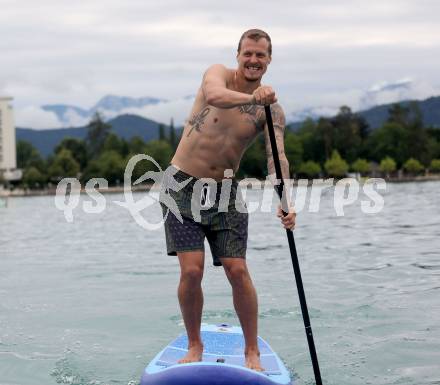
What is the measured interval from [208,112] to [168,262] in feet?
38.5

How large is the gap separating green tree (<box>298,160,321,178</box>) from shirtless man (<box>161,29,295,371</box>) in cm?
13822

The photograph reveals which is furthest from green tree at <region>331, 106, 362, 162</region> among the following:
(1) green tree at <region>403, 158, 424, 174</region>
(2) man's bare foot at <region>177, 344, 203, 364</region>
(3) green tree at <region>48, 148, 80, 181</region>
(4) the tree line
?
(2) man's bare foot at <region>177, 344, 203, 364</region>

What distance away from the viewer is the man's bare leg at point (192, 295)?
22.0 ft

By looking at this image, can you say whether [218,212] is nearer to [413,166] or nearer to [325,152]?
[413,166]

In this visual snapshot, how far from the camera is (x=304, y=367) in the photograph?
8.14 metres

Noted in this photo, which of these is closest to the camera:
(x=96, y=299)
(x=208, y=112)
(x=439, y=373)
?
(x=208, y=112)

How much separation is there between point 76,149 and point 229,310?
157802mm

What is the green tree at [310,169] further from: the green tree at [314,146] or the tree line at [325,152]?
the green tree at [314,146]

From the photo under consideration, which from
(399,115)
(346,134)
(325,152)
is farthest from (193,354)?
(399,115)

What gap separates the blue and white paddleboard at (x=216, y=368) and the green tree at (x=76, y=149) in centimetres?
15781

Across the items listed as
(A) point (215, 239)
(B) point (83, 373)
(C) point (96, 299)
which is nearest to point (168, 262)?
(C) point (96, 299)

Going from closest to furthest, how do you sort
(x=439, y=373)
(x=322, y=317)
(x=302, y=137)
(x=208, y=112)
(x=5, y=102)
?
(x=208, y=112), (x=439, y=373), (x=322, y=317), (x=302, y=137), (x=5, y=102)

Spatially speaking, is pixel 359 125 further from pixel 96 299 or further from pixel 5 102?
pixel 96 299

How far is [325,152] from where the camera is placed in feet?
513
